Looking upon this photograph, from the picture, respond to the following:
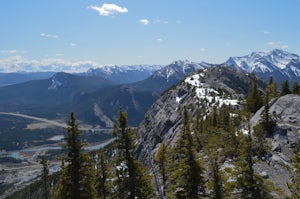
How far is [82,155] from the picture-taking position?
3466 cm

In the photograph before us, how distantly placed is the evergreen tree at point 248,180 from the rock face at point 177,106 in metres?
79.8

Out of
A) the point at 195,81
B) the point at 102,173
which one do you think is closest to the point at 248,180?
the point at 102,173

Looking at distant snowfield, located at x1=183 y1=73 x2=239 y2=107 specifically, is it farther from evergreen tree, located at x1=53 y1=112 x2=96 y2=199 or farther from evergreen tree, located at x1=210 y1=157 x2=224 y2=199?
evergreen tree, located at x1=53 y1=112 x2=96 y2=199

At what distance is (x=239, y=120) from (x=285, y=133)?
1331cm

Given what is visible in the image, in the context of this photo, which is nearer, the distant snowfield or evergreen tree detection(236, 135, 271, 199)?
evergreen tree detection(236, 135, 271, 199)

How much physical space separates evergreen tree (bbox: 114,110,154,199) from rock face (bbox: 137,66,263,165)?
74.1 metres

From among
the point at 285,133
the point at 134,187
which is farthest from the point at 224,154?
the point at 134,187

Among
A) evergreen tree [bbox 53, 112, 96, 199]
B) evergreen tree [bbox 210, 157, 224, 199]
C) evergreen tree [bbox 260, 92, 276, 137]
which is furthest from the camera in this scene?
evergreen tree [bbox 260, 92, 276, 137]

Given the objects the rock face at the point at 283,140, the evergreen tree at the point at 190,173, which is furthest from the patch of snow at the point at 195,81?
the evergreen tree at the point at 190,173

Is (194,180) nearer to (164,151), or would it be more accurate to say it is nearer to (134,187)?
(134,187)

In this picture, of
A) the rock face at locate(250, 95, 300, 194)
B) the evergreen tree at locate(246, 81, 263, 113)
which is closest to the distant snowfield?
the evergreen tree at locate(246, 81, 263, 113)

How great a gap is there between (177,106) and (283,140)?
3849 inches

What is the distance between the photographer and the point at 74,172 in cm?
3438

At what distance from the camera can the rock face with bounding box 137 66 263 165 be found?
125 metres
